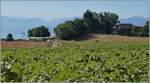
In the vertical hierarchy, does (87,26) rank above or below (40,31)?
above

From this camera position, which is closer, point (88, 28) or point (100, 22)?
point (88, 28)

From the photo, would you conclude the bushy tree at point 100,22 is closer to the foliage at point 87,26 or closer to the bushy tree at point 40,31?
the foliage at point 87,26

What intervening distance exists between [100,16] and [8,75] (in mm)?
70262

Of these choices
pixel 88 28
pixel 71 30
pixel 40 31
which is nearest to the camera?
pixel 71 30

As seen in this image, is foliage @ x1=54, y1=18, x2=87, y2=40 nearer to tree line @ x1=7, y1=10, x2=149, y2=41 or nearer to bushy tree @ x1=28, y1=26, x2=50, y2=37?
tree line @ x1=7, y1=10, x2=149, y2=41

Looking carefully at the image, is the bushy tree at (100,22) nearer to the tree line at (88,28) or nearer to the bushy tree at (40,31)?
the tree line at (88,28)

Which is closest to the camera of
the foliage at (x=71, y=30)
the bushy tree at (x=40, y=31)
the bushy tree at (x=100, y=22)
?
the foliage at (x=71, y=30)

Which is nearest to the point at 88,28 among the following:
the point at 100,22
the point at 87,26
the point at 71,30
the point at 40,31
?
the point at 87,26

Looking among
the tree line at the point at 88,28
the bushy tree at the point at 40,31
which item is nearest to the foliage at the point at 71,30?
the tree line at the point at 88,28

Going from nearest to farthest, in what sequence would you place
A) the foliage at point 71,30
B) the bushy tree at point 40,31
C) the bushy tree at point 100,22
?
the foliage at point 71,30
the bushy tree at point 40,31
the bushy tree at point 100,22

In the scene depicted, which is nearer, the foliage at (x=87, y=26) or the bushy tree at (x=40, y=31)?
the foliage at (x=87, y=26)

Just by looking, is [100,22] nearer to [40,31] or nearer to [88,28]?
[88,28]

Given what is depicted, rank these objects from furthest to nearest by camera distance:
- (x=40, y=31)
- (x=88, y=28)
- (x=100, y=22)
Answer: (x=100, y=22), (x=88, y=28), (x=40, y=31)

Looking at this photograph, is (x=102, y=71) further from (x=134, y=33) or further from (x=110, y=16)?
(x=110, y=16)
